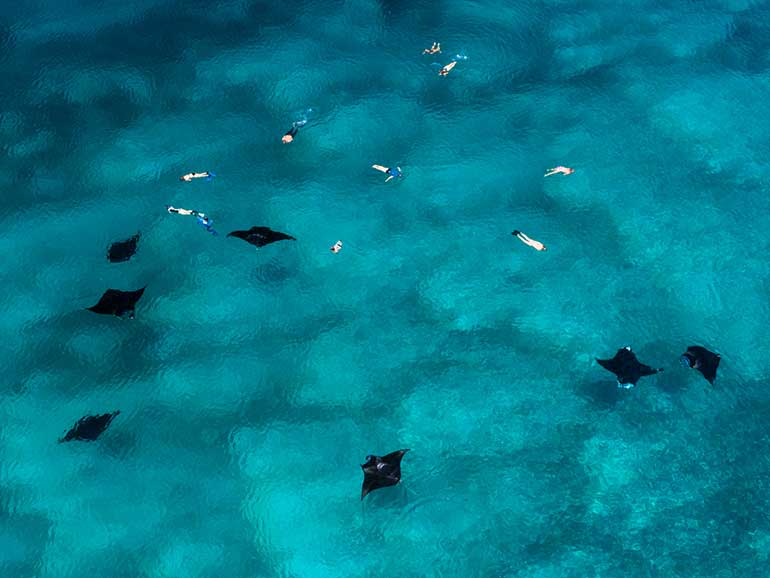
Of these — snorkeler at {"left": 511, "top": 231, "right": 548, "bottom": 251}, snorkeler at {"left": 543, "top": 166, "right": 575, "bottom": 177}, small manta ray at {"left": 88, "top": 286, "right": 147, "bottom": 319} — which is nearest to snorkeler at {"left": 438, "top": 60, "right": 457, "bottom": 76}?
snorkeler at {"left": 543, "top": 166, "right": 575, "bottom": 177}

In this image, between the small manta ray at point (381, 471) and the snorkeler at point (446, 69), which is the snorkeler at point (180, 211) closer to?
the small manta ray at point (381, 471)

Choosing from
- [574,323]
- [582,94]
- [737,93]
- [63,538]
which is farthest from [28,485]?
[737,93]

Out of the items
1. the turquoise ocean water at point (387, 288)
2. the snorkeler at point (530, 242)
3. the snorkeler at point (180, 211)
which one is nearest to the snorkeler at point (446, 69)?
the turquoise ocean water at point (387, 288)

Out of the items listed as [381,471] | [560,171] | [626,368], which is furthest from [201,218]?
[626,368]

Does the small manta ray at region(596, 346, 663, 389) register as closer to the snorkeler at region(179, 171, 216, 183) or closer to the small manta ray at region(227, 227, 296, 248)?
the small manta ray at region(227, 227, 296, 248)

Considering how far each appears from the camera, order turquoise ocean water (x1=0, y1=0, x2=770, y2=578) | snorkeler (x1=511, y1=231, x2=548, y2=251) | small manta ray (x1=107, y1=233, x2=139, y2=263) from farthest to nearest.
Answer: snorkeler (x1=511, y1=231, x2=548, y2=251) → small manta ray (x1=107, y1=233, x2=139, y2=263) → turquoise ocean water (x1=0, y1=0, x2=770, y2=578)

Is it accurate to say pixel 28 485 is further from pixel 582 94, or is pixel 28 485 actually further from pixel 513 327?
pixel 582 94
